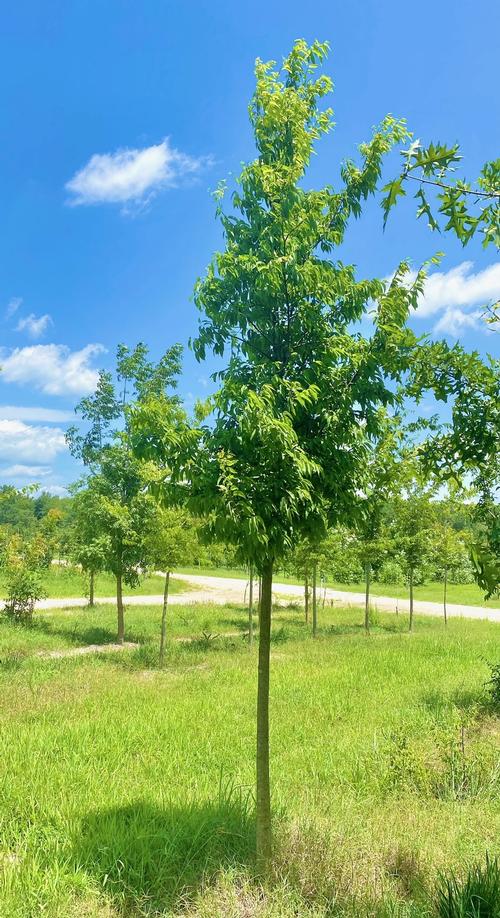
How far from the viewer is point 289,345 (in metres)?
4.50

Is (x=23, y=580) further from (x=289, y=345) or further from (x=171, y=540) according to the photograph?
(x=289, y=345)

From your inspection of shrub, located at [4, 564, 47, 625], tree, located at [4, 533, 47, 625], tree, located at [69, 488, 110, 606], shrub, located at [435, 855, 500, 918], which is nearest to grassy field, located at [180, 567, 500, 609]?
tree, located at [4, 533, 47, 625]

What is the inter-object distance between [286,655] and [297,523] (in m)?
12.3

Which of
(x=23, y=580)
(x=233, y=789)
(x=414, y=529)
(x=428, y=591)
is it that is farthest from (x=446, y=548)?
(x=428, y=591)

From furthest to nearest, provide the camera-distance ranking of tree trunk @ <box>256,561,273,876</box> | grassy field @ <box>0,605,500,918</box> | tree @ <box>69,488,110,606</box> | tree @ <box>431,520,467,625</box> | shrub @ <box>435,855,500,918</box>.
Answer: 1. tree @ <box>431,520,467,625</box>
2. tree @ <box>69,488,110,606</box>
3. tree trunk @ <box>256,561,273,876</box>
4. grassy field @ <box>0,605,500,918</box>
5. shrub @ <box>435,855,500,918</box>

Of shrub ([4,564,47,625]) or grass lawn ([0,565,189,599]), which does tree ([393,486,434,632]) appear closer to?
shrub ([4,564,47,625])

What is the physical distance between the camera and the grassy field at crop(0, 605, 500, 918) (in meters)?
3.97

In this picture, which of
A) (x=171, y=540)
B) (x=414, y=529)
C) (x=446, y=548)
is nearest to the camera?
(x=171, y=540)

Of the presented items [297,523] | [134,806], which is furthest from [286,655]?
[297,523]

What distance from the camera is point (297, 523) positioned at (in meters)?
4.18

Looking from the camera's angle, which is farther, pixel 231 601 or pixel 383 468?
pixel 231 601

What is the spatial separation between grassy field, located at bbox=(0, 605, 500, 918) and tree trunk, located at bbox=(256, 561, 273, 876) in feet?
0.52

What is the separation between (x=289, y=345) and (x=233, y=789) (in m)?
4.16

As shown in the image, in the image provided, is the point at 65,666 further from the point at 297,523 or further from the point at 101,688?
the point at 297,523
